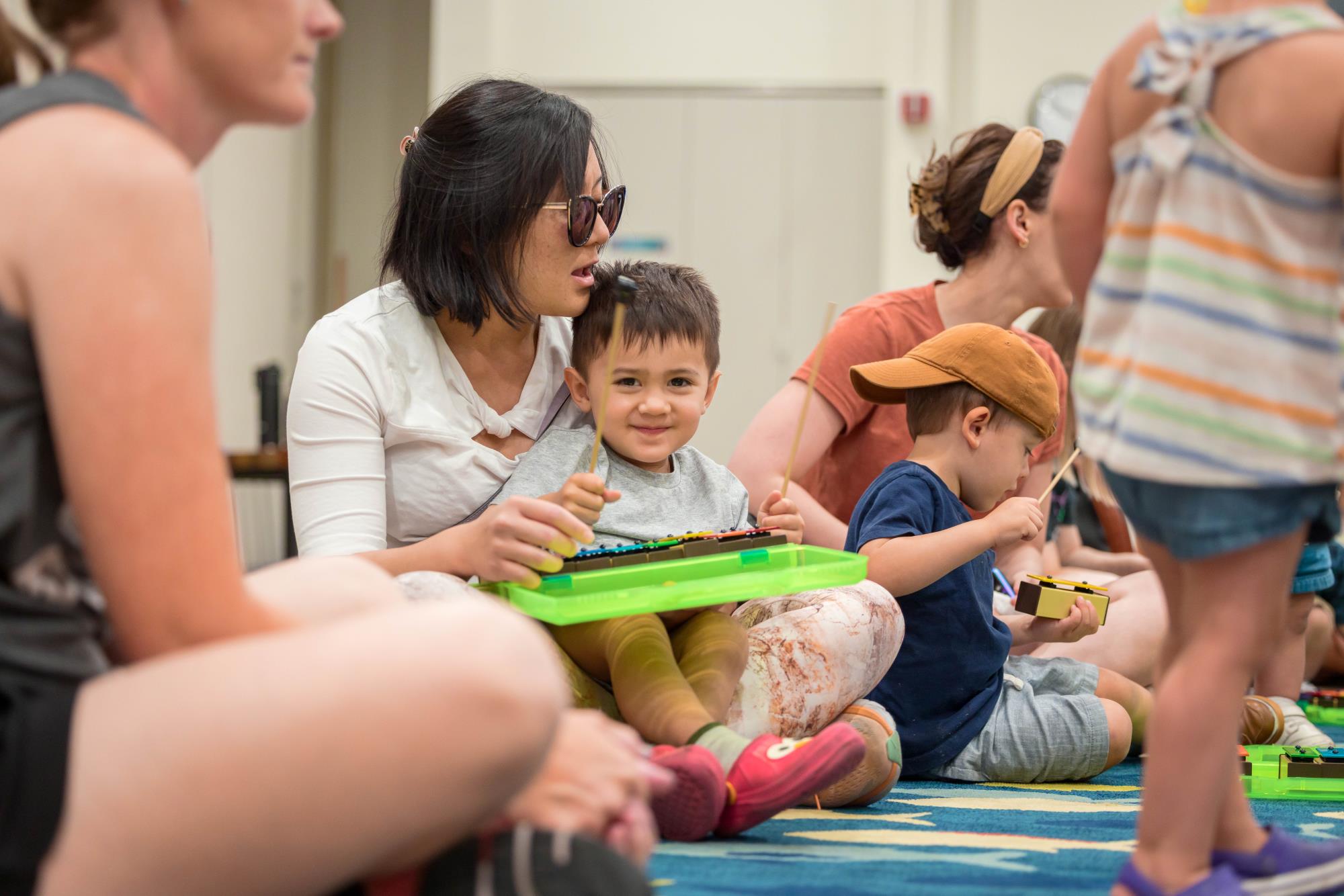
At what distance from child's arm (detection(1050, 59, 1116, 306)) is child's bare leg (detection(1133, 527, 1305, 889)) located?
284 mm

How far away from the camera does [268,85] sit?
85 centimetres

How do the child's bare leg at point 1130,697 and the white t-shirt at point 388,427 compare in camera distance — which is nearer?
the white t-shirt at point 388,427

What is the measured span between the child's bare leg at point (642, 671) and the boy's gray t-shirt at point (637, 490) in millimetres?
182

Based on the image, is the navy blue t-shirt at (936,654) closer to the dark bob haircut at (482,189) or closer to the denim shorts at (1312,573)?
the dark bob haircut at (482,189)

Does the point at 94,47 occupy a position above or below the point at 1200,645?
above

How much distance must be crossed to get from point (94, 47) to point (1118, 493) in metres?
0.81

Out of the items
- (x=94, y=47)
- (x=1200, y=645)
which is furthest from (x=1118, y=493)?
(x=94, y=47)

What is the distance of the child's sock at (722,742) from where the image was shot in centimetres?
124

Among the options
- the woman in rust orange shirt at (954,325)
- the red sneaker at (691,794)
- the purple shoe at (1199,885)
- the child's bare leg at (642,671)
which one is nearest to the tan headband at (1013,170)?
the woman in rust orange shirt at (954,325)

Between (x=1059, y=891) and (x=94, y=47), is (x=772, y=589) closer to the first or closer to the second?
(x=1059, y=891)

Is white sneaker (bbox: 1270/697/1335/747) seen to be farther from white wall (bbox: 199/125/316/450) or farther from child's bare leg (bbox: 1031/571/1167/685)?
white wall (bbox: 199/125/316/450)

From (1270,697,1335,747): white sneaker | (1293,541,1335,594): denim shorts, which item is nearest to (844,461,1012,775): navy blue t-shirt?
(1270,697,1335,747): white sneaker

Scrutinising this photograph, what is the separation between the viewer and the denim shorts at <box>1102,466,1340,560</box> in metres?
0.97

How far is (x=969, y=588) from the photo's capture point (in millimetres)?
1721
